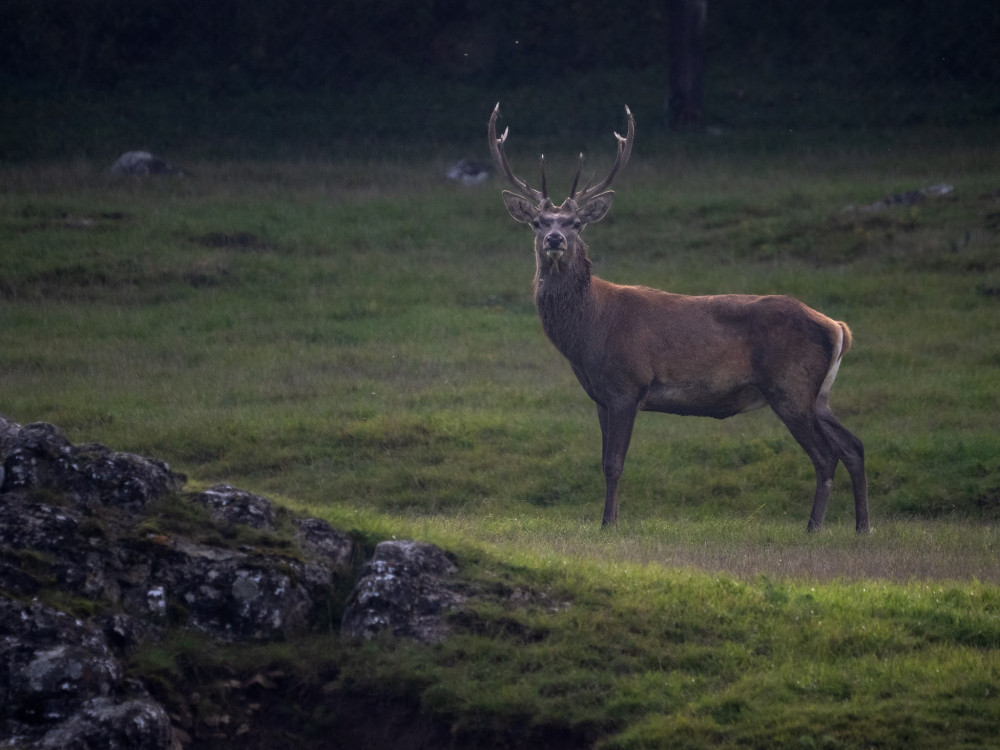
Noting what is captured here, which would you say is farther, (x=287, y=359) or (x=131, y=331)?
(x=131, y=331)

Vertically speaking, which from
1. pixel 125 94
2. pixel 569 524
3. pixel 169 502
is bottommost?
pixel 569 524

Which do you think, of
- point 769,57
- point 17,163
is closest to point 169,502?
point 17,163

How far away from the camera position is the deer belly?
33.6 feet

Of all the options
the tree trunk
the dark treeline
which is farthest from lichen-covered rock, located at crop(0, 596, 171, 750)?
the dark treeline

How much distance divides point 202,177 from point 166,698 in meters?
19.1

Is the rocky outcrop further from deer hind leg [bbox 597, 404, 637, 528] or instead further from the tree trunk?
the tree trunk

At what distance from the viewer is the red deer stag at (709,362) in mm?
10164

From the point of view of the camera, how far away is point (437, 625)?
22.4 ft

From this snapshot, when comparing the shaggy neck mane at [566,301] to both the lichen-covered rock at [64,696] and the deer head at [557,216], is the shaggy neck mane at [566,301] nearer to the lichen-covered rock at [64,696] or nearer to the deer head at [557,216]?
the deer head at [557,216]

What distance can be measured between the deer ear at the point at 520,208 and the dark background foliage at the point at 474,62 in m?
17.9

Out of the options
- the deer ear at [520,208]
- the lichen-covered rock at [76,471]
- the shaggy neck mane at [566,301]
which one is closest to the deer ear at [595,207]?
the shaggy neck mane at [566,301]

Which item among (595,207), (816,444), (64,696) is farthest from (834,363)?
(64,696)

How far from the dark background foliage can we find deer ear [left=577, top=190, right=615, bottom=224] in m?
18.0

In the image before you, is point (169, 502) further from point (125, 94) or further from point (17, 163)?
point (125, 94)
